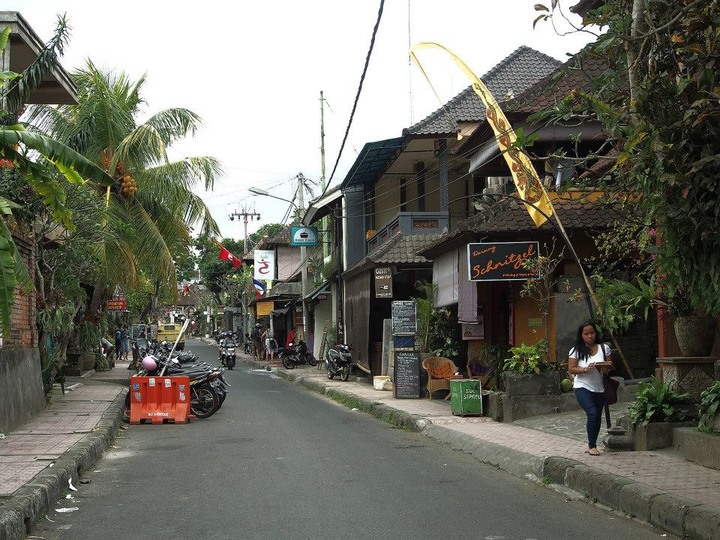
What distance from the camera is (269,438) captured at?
1416cm

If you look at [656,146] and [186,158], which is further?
[186,158]

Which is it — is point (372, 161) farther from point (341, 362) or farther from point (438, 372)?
point (438, 372)

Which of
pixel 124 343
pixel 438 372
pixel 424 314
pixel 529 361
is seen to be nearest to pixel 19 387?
pixel 529 361

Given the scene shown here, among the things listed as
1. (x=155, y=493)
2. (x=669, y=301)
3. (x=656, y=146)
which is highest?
(x=656, y=146)

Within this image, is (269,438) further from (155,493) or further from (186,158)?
(186,158)

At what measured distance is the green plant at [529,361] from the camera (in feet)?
50.6

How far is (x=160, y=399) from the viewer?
17172 millimetres

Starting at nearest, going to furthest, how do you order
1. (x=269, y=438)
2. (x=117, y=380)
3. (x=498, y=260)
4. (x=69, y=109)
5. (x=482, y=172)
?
(x=269, y=438)
(x=498, y=260)
(x=482, y=172)
(x=69, y=109)
(x=117, y=380)

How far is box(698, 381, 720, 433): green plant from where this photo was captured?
970 centimetres

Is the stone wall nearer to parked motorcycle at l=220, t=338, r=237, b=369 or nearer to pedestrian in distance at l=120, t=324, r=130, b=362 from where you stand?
parked motorcycle at l=220, t=338, r=237, b=369

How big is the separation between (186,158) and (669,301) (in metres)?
17.8

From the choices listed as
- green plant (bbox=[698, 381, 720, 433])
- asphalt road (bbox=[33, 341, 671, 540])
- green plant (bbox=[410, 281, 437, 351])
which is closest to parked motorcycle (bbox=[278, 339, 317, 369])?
green plant (bbox=[410, 281, 437, 351])

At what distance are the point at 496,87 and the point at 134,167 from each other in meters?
10.2

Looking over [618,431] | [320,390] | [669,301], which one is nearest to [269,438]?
[618,431]
